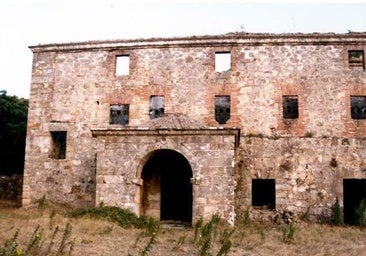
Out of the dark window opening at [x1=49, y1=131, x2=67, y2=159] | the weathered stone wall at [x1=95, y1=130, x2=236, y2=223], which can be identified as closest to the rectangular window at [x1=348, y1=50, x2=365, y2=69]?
the weathered stone wall at [x1=95, y1=130, x2=236, y2=223]

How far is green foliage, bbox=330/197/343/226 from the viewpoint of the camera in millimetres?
17188

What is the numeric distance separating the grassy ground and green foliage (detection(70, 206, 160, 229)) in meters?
0.30

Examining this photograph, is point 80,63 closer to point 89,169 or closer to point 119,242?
point 89,169

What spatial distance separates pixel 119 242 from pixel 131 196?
4143mm

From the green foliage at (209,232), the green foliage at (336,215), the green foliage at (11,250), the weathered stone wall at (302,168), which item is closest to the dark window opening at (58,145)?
the weathered stone wall at (302,168)

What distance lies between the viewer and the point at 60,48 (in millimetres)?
20578

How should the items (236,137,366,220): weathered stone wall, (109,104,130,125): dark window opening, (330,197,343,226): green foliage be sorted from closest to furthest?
(330,197,343,226): green foliage → (236,137,366,220): weathered stone wall → (109,104,130,125): dark window opening

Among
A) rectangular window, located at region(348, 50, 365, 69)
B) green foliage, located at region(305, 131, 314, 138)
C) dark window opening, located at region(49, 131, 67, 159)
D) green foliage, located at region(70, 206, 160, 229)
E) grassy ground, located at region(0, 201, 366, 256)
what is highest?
rectangular window, located at region(348, 50, 365, 69)

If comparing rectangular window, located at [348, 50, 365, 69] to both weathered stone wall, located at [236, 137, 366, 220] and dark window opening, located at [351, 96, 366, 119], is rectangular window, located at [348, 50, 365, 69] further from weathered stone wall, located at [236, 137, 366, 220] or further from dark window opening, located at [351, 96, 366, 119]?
weathered stone wall, located at [236, 137, 366, 220]

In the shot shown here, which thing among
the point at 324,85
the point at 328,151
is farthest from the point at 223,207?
the point at 324,85

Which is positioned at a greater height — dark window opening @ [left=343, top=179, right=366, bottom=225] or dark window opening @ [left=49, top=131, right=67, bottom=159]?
dark window opening @ [left=49, top=131, right=67, bottom=159]

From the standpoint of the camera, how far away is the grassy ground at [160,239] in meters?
10.2

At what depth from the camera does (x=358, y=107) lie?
732 inches

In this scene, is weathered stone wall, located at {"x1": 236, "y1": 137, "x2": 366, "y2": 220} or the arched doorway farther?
weathered stone wall, located at {"x1": 236, "y1": 137, "x2": 366, "y2": 220}
